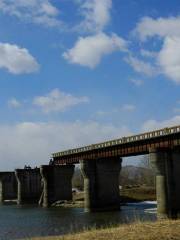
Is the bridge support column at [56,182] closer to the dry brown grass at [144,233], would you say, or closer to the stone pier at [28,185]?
the stone pier at [28,185]

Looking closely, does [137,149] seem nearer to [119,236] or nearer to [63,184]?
[63,184]

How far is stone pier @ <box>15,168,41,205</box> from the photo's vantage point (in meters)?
114

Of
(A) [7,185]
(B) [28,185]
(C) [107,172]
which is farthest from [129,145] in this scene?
(A) [7,185]

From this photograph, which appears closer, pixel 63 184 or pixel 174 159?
pixel 174 159

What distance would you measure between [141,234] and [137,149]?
52045 millimetres

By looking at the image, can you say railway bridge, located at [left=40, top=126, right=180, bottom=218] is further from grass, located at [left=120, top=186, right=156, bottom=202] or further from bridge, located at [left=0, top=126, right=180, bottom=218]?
grass, located at [left=120, top=186, right=156, bottom=202]

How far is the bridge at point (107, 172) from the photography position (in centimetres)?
5903

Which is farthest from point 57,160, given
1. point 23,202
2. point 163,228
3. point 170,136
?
point 163,228

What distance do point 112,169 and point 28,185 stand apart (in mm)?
39182

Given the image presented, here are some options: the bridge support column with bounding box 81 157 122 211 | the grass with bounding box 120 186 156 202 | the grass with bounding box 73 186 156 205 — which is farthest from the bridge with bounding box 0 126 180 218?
Result: the grass with bounding box 120 186 156 202

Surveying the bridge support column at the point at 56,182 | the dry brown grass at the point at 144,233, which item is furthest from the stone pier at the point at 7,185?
the dry brown grass at the point at 144,233

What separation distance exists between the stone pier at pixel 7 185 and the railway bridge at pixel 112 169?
28.1m

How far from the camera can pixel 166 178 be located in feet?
194

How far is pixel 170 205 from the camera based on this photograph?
2285 inches
